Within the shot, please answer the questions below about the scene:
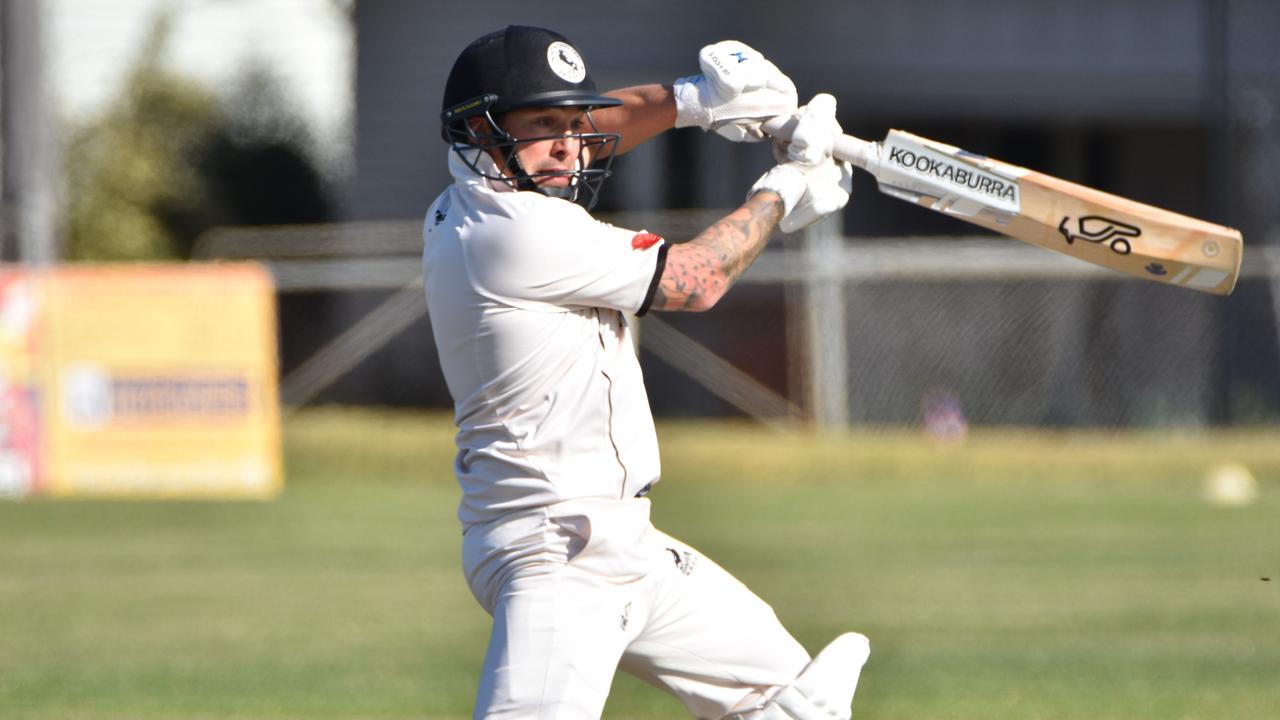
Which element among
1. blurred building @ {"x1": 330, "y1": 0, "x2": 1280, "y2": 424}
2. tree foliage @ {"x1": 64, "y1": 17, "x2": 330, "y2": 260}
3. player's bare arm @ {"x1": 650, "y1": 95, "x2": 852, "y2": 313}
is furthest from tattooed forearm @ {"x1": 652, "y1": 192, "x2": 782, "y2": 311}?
tree foliage @ {"x1": 64, "y1": 17, "x2": 330, "y2": 260}

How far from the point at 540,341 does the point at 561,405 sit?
0.15 m

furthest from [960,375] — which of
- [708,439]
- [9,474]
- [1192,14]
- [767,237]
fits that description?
[767,237]

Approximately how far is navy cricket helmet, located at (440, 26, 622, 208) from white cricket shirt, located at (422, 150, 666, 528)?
105 millimetres

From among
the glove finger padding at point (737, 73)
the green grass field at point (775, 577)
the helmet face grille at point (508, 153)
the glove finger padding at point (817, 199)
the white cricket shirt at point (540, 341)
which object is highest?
the glove finger padding at point (737, 73)

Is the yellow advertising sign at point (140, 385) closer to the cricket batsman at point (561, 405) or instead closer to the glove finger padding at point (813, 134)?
the glove finger padding at point (813, 134)

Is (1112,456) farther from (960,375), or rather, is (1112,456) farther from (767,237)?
(767,237)

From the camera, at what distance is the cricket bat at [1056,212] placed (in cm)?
528

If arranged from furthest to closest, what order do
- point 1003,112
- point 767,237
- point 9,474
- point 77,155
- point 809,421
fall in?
point 77,155 → point 1003,112 → point 809,421 → point 9,474 → point 767,237

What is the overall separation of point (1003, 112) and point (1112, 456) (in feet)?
25.6

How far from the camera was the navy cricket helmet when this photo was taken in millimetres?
4582

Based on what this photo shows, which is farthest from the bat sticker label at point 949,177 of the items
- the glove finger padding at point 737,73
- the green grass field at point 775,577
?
the green grass field at point 775,577

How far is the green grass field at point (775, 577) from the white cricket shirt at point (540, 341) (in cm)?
351

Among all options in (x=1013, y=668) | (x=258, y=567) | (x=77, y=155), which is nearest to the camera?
(x=1013, y=668)

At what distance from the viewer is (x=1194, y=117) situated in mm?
24750
